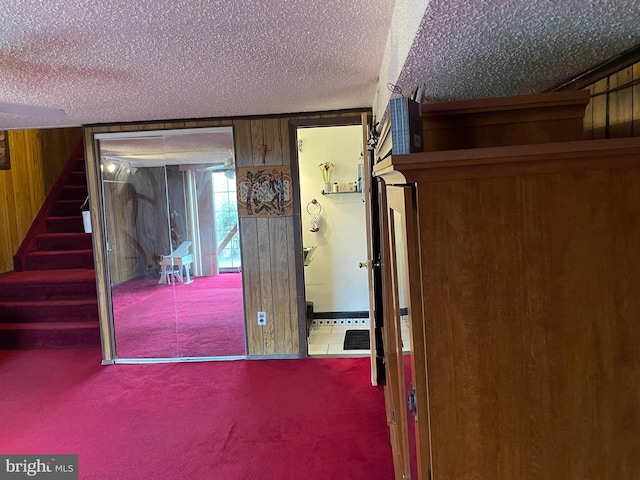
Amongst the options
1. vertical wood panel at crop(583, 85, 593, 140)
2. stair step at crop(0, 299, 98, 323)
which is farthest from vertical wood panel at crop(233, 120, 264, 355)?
vertical wood panel at crop(583, 85, 593, 140)

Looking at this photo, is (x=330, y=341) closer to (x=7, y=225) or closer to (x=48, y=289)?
(x=48, y=289)

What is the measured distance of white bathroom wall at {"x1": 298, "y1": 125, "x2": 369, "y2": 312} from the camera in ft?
15.5

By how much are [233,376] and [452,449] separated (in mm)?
2823

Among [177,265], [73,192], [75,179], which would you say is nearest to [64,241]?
[73,192]

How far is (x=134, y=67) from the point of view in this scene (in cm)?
209

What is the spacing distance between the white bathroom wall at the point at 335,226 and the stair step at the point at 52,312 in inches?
89.9

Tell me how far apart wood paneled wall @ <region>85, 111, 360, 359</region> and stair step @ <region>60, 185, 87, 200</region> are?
253 cm

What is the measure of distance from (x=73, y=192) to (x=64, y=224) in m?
0.57

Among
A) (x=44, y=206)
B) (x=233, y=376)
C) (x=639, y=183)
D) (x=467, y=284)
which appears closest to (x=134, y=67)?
(x=467, y=284)

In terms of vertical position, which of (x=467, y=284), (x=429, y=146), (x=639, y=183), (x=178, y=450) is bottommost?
(x=178, y=450)

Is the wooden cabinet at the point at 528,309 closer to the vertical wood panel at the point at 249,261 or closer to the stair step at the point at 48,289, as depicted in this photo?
the vertical wood panel at the point at 249,261

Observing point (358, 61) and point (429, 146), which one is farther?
point (358, 61)

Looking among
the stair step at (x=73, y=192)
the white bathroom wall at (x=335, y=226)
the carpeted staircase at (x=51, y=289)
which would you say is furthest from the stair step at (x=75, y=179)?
the white bathroom wall at (x=335, y=226)

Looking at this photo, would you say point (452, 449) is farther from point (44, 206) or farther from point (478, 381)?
point (44, 206)
